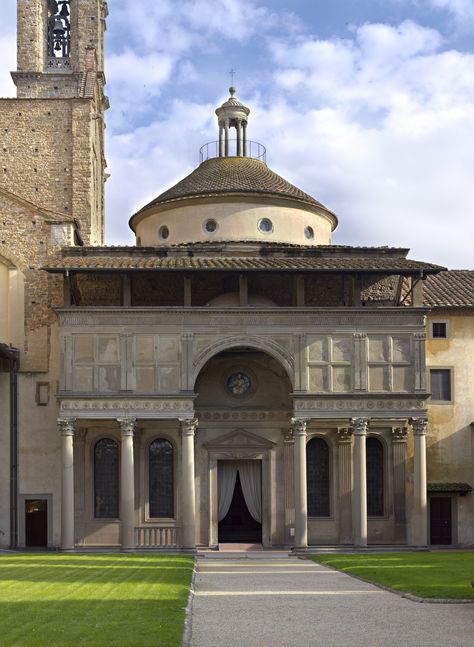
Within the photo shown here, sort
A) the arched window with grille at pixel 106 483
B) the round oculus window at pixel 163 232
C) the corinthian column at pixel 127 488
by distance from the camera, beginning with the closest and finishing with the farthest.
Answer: the corinthian column at pixel 127 488
the arched window with grille at pixel 106 483
the round oculus window at pixel 163 232

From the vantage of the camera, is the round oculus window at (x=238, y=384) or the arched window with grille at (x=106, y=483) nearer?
the arched window with grille at (x=106, y=483)

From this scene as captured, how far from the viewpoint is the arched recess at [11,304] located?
139 ft

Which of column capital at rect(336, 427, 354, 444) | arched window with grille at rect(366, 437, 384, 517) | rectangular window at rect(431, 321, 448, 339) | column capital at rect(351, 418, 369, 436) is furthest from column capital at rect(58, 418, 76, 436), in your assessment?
rectangular window at rect(431, 321, 448, 339)

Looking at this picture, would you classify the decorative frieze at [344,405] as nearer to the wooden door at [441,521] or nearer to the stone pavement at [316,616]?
the wooden door at [441,521]

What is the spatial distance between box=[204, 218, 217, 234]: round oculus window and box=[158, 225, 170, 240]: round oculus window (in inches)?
72.1

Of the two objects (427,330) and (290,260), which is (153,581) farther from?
(427,330)

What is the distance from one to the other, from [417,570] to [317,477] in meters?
14.1

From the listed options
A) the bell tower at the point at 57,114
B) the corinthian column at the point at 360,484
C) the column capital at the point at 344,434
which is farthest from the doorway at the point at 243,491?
the bell tower at the point at 57,114

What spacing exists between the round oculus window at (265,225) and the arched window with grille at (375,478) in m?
10.8

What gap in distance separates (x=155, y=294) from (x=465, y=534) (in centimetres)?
1603

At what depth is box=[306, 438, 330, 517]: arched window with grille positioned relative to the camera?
4172cm

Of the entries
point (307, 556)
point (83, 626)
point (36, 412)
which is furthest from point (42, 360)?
point (83, 626)

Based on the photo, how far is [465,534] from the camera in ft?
141

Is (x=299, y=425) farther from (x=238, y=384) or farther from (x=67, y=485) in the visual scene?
(x=67, y=485)
